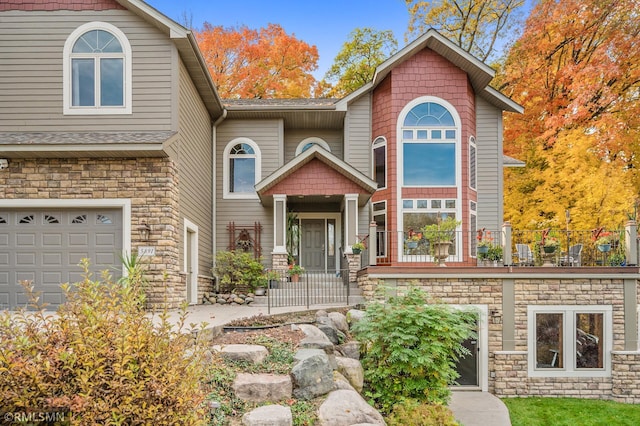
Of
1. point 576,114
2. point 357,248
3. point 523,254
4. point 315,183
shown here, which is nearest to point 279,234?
point 315,183

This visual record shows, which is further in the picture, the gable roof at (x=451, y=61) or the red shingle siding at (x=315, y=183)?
the gable roof at (x=451, y=61)

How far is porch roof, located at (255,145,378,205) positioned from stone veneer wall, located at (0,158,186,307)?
3535mm

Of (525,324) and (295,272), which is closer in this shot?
(525,324)

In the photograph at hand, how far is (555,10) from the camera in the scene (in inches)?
692

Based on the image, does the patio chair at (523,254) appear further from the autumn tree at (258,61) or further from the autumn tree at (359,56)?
the autumn tree at (258,61)

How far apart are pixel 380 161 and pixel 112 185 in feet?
24.4

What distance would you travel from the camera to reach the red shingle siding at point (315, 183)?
13.3 metres

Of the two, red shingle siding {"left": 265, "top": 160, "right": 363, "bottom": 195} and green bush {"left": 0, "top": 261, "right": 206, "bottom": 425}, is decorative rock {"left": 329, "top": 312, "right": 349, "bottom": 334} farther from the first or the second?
green bush {"left": 0, "top": 261, "right": 206, "bottom": 425}

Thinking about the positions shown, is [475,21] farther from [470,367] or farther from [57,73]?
[57,73]

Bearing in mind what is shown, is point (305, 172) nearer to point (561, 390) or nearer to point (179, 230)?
point (179, 230)

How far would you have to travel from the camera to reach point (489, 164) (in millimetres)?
14719

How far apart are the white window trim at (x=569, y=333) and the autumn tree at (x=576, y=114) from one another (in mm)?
4532

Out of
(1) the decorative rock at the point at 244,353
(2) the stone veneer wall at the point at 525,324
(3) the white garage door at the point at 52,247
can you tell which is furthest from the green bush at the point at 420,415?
(3) the white garage door at the point at 52,247

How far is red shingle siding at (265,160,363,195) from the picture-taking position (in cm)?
1328
